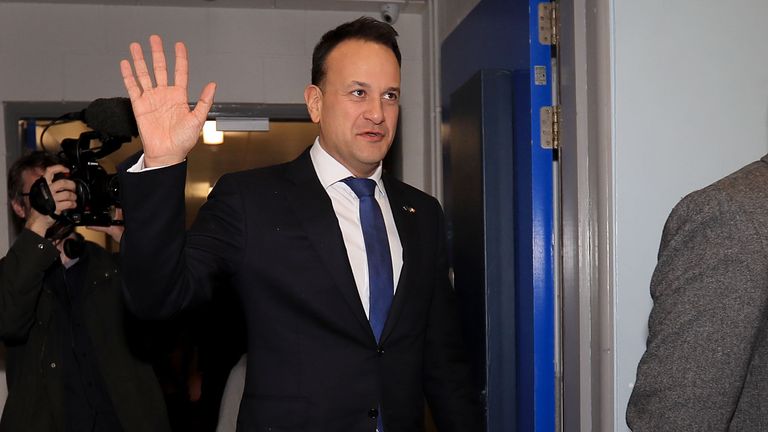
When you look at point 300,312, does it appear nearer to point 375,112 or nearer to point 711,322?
point 375,112

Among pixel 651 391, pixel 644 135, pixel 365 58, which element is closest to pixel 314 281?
pixel 365 58

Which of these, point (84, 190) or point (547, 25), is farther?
point (84, 190)

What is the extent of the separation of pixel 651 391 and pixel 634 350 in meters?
0.73

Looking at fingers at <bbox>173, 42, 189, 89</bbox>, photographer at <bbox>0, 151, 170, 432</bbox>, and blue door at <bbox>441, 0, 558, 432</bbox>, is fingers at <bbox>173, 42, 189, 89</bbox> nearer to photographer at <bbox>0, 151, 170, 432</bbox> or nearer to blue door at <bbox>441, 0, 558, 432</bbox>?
blue door at <bbox>441, 0, 558, 432</bbox>

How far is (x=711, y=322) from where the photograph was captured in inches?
39.3

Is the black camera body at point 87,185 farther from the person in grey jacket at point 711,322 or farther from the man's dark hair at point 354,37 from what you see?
the person in grey jacket at point 711,322

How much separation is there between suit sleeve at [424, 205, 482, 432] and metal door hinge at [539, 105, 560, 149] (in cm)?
45

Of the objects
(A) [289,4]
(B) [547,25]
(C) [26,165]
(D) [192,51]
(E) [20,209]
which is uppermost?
(A) [289,4]

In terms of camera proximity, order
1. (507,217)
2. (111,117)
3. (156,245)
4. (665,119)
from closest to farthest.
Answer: (156,245) → (665,119) → (111,117) → (507,217)

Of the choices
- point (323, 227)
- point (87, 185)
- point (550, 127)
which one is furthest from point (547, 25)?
point (87, 185)

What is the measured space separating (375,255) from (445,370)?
36 cm

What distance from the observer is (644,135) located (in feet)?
5.72

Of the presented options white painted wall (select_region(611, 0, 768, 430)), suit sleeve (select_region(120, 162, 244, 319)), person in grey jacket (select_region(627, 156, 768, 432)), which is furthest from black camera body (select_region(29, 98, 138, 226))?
person in grey jacket (select_region(627, 156, 768, 432))

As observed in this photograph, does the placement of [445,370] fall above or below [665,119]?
below
